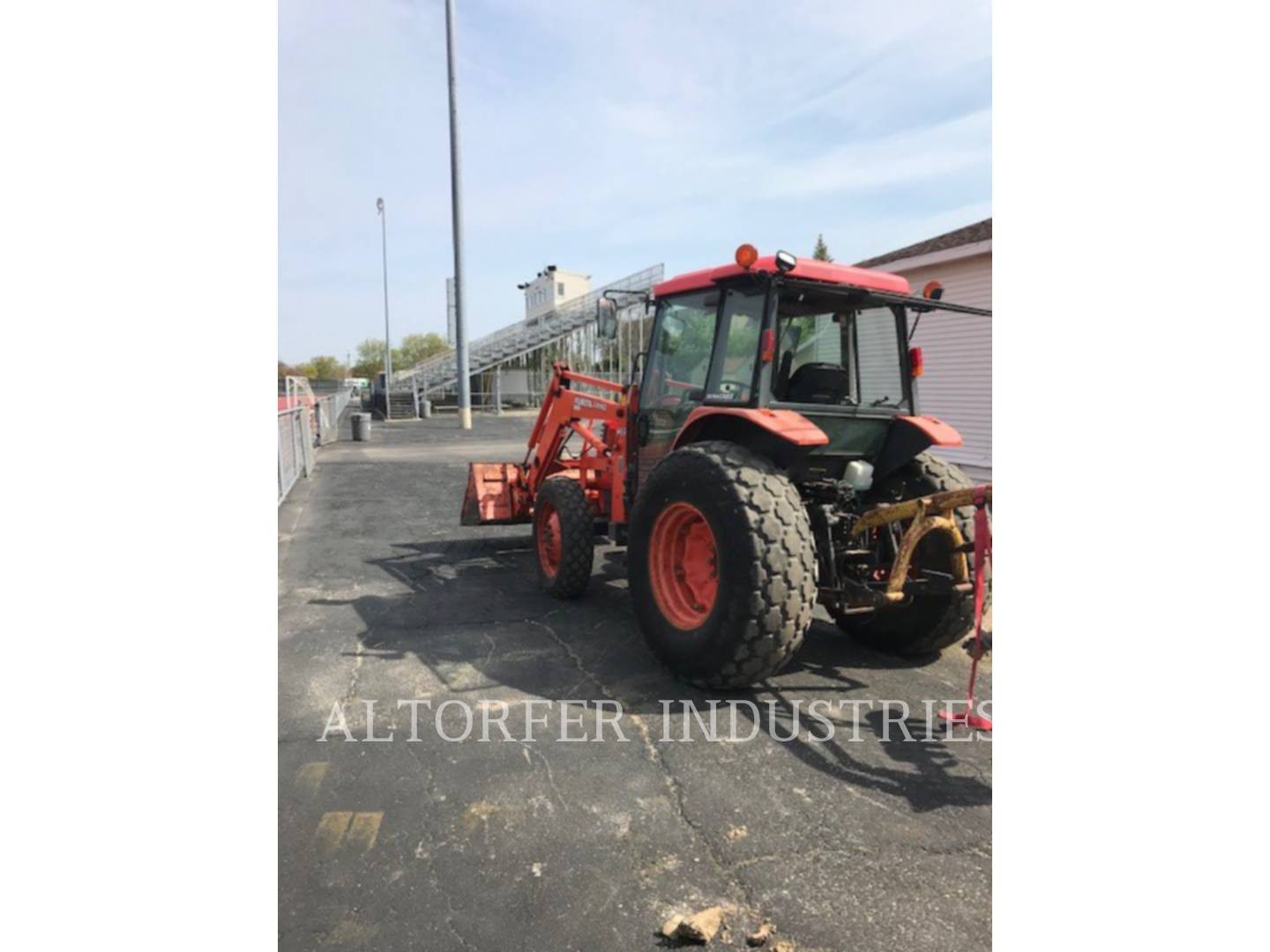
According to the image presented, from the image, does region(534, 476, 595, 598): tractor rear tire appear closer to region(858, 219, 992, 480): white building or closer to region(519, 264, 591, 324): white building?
region(858, 219, 992, 480): white building

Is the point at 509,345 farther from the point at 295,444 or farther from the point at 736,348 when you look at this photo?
the point at 736,348

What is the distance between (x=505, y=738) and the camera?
322 cm

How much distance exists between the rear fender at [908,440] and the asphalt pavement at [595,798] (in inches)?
46.0

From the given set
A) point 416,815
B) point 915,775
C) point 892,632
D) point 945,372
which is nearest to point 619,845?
point 416,815

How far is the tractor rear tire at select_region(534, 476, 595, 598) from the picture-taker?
203 inches

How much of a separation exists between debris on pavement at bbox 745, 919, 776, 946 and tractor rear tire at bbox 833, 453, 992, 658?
219 centimetres

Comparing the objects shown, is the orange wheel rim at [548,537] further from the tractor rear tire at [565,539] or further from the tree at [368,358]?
the tree at [368,358]

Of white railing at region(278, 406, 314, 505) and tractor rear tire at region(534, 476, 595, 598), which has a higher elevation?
white railing at region(278, 406, 314, 505)

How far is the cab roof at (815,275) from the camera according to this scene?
3791mm

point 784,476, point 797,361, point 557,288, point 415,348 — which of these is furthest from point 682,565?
point 415,348

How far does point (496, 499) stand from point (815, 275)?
12.5 ft

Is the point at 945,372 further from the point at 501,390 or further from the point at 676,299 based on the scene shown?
the point at 501,390

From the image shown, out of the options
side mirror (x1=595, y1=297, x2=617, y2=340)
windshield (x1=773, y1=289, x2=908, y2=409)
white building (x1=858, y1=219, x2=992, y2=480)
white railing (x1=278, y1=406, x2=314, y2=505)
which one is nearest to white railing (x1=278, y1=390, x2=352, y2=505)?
white railing (x1=278, y1=406, x2=314, y2=505)

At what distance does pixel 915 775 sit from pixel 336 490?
9275 millimetres
